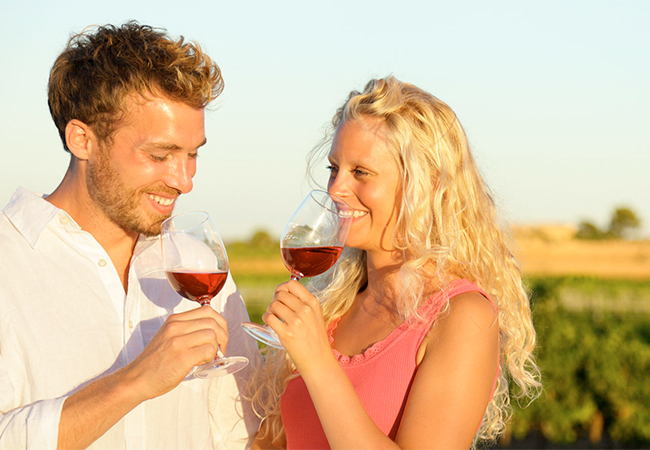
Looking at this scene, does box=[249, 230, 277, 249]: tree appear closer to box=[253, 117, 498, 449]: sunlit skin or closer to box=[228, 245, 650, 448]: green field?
box=[228, 245, 650, 448]: green field

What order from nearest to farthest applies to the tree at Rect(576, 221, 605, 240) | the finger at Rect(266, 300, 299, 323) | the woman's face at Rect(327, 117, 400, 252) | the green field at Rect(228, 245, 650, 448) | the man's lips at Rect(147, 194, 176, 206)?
the finger at Rect(266, 300, 299, 323) → the woman's face at Rect(327, 117, 400, 252) → the man's lips at Rect(147, 194, 176, 206) → the green field at Rect(228, 245, 650, 448) → the tree at Rect(576, 221, 605, 240)

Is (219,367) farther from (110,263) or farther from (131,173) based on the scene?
(131,173)

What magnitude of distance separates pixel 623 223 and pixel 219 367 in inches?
1125

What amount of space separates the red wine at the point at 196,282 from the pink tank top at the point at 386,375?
759 mm

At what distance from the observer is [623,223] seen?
91.9ft

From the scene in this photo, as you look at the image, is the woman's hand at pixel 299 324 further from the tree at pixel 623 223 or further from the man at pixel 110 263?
the tree at pixel 623 223

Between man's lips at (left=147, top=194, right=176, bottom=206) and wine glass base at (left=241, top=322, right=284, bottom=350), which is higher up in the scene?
man's lips at (left=147, top=194, right=176, bottom=206)

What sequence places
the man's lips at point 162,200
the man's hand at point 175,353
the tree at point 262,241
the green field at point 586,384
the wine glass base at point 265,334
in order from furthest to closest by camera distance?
the tree at point 262,241 < the green field at point 586,384 < the man's lips at point 162,200 < the wine glass base at point 265,334 < the man's hand at point 175,353

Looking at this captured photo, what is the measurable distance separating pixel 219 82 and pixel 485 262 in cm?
176

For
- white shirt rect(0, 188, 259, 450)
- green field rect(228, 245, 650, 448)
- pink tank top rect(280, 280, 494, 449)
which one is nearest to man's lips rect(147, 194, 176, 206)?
white shirt rect(0, 188, 259, 450)

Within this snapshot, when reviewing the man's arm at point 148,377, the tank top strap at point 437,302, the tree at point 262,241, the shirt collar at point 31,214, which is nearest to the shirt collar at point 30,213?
the shirt collar at point 31,214

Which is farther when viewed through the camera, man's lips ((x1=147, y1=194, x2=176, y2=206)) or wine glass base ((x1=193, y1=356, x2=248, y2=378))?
man's lips ((x1=147, y1=194, x2=176, y2=206))

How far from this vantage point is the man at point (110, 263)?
283cm

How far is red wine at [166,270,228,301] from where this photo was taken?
9.12 ft
